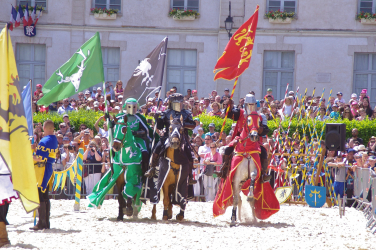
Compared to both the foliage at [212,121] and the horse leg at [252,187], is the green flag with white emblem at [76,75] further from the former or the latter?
the foliage at [212,121]

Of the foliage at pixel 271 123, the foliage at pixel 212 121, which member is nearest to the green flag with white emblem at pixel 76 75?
the foliage at pixel 271 123

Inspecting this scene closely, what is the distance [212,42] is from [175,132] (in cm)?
1235

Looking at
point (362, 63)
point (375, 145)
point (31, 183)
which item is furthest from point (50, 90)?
point (362, 63)

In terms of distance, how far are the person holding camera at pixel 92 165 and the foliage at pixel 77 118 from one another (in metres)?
2.57

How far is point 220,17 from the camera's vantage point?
2020 centimetres

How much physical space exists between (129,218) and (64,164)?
409 cm

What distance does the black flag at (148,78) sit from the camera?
383 inches

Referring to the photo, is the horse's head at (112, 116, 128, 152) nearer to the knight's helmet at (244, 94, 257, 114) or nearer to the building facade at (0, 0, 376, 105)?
the knight's helmet at (244, 94, 257, 114)

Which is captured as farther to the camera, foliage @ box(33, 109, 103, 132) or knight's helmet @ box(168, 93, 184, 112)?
foliage @ box(33, 109, 103, 132)

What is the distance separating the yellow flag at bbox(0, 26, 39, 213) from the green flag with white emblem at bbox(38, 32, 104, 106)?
7.55ft

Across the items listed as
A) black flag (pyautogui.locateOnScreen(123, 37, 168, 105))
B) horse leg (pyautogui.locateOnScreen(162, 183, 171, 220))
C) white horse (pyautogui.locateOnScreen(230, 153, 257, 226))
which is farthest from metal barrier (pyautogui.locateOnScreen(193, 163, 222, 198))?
white horse (pyautogui.locateOnScreen(230, 153, 257, 226))

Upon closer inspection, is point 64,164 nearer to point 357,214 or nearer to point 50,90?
point 50,90

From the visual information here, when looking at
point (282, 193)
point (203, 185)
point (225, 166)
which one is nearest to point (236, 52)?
point (225, 166)

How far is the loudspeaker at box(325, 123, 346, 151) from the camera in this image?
10602 millimetres
